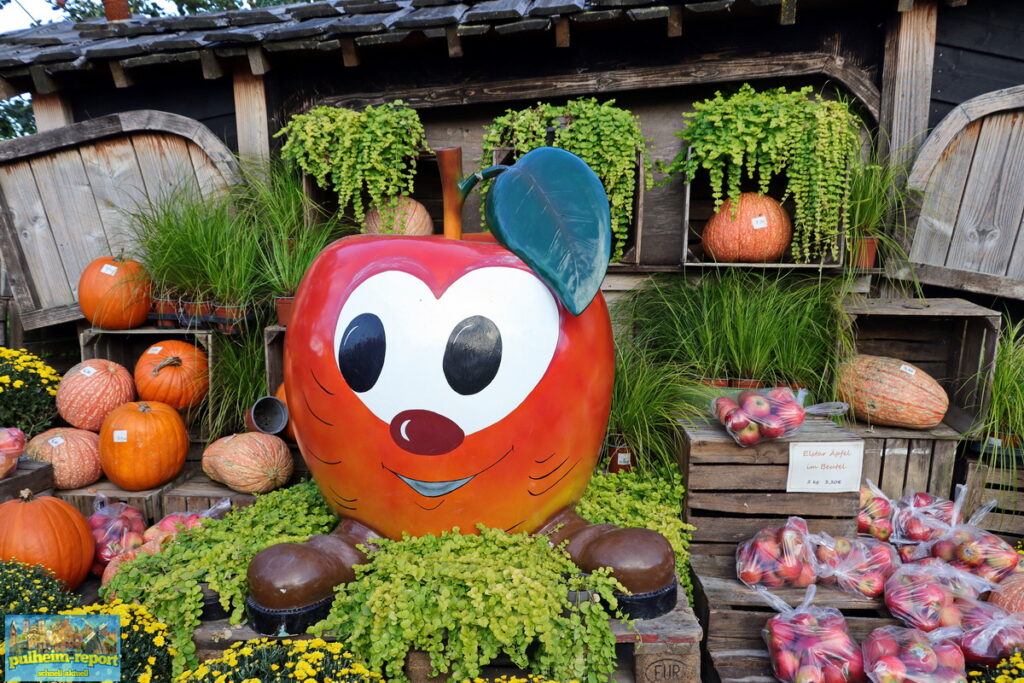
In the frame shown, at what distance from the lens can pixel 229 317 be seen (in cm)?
313

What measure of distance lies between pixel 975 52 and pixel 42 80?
567 centimetres

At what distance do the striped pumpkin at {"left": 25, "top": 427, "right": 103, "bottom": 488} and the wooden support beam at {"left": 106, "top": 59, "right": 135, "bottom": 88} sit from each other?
2.19 meters

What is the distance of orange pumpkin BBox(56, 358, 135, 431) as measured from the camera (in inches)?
123

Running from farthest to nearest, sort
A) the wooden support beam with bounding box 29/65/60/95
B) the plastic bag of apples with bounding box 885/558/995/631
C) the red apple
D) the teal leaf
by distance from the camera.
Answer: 1. the wooden support beam with bounding box 29/65/60/95
2. the red apple
3. the plastic bag of apples with bounding box 885/558/995/631
4. the teal leaf

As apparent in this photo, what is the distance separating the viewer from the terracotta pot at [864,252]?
3.22 meters

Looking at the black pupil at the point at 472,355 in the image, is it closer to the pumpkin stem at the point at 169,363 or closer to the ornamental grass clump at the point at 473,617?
the ornamental grass clump at the point at 473,617

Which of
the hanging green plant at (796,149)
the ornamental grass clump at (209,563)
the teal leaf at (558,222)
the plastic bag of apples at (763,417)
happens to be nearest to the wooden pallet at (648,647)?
the ornamental grass clump at (209,563)

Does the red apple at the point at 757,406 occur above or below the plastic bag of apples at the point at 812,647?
above

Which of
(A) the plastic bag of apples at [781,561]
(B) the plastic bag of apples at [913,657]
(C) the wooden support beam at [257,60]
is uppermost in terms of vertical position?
(C) the wooden support beam at [257,60]

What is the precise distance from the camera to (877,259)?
3402mm

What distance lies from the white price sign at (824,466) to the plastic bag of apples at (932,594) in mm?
351

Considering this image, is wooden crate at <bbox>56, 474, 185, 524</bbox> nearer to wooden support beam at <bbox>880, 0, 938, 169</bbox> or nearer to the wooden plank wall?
wooden support beam at <bbox>880, 0, 938, 169</bbox>

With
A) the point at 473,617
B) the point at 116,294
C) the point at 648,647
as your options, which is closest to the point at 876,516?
the point at 648,647

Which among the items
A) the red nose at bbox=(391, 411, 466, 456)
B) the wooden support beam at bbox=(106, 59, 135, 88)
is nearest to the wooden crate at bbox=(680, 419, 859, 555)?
the red nose at bbox=(391, 411, 466, 456)
